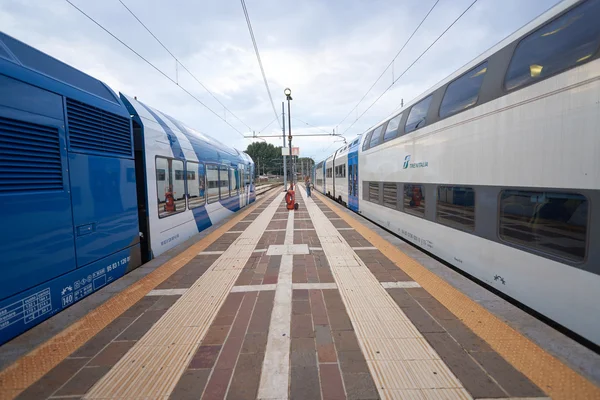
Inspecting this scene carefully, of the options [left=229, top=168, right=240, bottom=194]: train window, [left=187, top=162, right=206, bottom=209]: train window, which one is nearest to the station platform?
[left=187, top=162, right=206, bottom=209]: train window

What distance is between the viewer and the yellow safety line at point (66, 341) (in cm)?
210

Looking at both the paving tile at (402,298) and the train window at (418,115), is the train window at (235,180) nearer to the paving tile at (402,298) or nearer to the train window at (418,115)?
the train window at (418,115)

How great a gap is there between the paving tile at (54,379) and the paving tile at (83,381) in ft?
0.18

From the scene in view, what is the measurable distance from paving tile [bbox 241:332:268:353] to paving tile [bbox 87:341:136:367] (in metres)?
1.09

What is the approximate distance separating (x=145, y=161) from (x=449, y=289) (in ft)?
17.1

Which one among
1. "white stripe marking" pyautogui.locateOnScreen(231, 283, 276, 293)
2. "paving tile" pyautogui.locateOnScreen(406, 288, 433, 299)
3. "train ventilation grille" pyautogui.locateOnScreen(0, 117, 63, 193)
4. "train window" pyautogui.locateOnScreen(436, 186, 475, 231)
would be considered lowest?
"white stripe marking" pyautogui.locateOnScreen(231, 283, 276, 293)

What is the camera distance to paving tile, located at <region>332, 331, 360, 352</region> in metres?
2.49

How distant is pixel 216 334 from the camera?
2.73 meters

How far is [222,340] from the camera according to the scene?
2.63 meters

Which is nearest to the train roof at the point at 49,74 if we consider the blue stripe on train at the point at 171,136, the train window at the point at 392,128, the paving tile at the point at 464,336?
the blue stripe on train at the point at 171,136

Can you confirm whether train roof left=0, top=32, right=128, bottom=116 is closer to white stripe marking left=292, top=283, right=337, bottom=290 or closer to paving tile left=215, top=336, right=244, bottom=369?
paving tile left=215, top=336, right=244, bottom=369

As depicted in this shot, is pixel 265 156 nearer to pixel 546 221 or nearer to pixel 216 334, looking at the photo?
pixel 216 334

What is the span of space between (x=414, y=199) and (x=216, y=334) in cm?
461

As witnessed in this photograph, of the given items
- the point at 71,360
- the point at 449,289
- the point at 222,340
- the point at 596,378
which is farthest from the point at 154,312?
the point at 596,378
